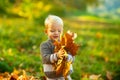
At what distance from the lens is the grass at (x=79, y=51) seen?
725 centimetres

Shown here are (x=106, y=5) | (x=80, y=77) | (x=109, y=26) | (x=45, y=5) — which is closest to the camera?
(x=80, y=77)

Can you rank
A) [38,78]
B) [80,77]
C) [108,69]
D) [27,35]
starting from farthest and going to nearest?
[27,35], [108,69], [80,77], [38,78]

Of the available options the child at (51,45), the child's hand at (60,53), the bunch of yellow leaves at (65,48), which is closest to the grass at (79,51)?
the child at (51,45)

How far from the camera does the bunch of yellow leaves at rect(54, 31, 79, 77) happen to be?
5082 mm

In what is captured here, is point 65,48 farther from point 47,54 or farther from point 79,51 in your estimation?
point 79,51

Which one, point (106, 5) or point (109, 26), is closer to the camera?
point (109, 26)

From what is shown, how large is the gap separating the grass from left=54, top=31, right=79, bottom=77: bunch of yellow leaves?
1.10m

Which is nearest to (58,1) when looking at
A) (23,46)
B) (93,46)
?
(93,46)

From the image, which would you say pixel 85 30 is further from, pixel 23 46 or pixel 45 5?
pixel 23 46

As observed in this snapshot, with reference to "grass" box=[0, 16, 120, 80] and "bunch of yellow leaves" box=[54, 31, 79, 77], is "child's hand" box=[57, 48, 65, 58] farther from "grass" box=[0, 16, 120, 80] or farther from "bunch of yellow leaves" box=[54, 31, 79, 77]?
"grass" box=[0, 16, 120, 80]

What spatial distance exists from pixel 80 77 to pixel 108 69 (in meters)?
1.09

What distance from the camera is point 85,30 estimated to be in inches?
511

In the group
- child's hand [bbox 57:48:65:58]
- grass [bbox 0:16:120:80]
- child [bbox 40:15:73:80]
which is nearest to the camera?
child's hand [bbox 57:48:65:58]

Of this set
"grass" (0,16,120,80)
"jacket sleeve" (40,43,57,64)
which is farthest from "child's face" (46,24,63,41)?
"grass" (0,16,120,80)
